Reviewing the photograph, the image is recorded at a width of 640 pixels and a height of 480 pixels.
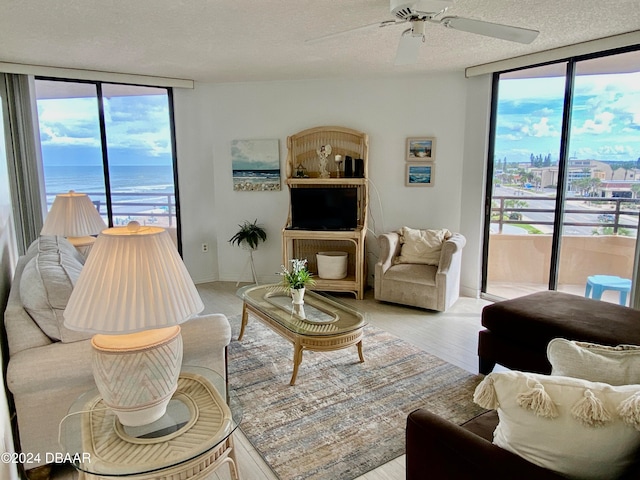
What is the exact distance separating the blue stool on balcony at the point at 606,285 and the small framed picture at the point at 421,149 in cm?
211

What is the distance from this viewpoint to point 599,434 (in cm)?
117

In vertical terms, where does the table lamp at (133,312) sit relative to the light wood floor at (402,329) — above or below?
above

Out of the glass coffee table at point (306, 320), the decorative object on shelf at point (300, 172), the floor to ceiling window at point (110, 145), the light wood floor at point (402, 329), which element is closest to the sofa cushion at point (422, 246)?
the light wood floor at point (402, 329)

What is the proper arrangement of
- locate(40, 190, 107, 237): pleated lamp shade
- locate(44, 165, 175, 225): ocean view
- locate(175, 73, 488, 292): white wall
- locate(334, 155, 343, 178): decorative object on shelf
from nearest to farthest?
locate(40, 190, 107, 237): pleated lamp shade, locate(44, 165, 175, 225): ocean view, locate(175, 73, 488, 292): white wall, locate(334, 155, 343, 178): decorative object on shelf

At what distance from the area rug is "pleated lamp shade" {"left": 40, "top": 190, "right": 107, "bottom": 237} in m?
1.51

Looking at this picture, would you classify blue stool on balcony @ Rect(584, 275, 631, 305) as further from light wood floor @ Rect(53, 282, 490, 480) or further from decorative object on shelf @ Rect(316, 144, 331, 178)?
decorative object on shelf @ Rect(316, 144, 331, 178)

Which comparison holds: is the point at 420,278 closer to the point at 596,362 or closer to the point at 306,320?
the point at 306,320

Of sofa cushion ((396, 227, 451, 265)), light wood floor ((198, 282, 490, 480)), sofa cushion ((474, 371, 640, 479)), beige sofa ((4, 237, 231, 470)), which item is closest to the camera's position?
sofa cushion ((474, 371, 640, 479))

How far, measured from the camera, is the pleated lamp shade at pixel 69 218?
10.5 ft

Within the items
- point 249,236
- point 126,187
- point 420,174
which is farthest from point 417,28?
point 126,187

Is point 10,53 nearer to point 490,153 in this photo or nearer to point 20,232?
point 20,232

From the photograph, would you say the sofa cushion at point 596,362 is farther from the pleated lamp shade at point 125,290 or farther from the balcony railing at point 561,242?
the balcony railing at point 561,242

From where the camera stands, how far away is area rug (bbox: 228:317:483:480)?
7.51 ft

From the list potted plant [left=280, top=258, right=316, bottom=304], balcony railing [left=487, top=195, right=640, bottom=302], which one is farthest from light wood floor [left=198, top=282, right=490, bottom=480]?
potted plant [left=280, top=258, right=316, bottom=304]
